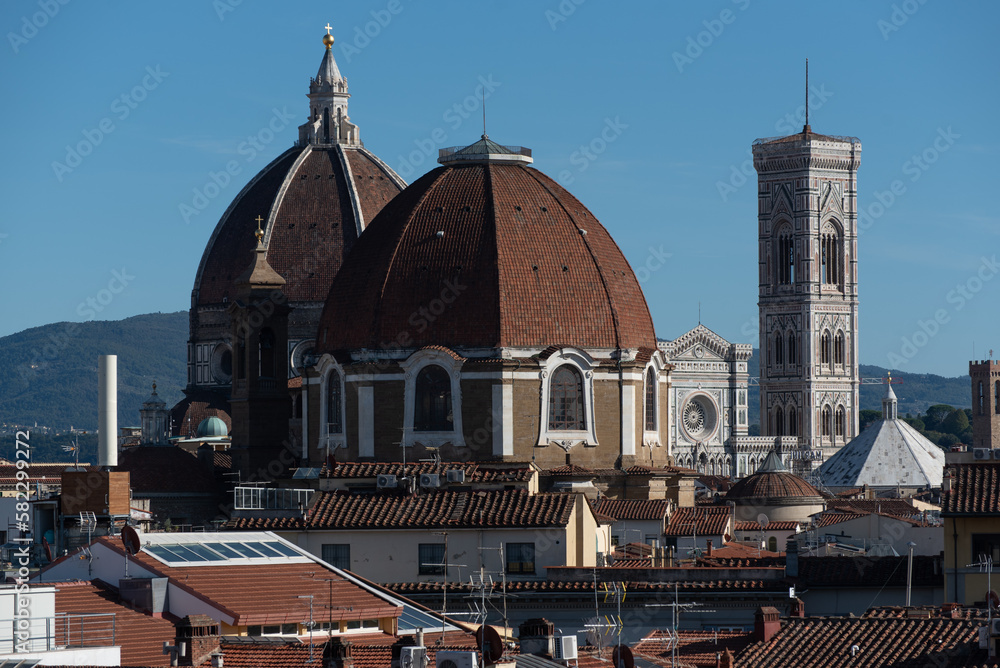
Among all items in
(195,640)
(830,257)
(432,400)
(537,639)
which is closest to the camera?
(195,640)

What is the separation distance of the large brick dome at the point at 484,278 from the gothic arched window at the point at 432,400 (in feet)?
2.87

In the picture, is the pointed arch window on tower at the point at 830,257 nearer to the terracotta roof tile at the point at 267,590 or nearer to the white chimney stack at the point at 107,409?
the white chimney stack at the point at 107,409

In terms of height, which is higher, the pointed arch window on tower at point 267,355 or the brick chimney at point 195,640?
the pointed arch window on tower at point 267,355

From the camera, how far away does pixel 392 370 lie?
58594 mm

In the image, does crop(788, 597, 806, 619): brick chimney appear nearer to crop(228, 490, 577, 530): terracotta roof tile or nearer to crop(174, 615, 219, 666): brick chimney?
crop(228, 490, 577, 530): terracotta roof tile

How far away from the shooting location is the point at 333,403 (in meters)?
61.1

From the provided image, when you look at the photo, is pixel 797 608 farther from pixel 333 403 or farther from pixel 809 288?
pixel 809 288

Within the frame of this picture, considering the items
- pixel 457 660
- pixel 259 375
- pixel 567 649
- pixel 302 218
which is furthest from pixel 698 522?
pixel 302 218

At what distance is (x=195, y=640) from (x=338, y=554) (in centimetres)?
1721

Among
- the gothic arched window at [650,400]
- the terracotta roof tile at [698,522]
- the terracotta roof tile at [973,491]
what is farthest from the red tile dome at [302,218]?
the terracotta roof tile at [973,491]

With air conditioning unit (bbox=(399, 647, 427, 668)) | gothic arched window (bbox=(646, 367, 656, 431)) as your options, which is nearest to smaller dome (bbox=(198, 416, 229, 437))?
gothic arched window (bbox=(646, 367, 656, 431))

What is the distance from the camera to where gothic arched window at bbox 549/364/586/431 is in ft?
193

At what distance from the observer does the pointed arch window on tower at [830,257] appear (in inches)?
6097

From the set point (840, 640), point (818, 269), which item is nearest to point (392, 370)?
point (840, 640)
